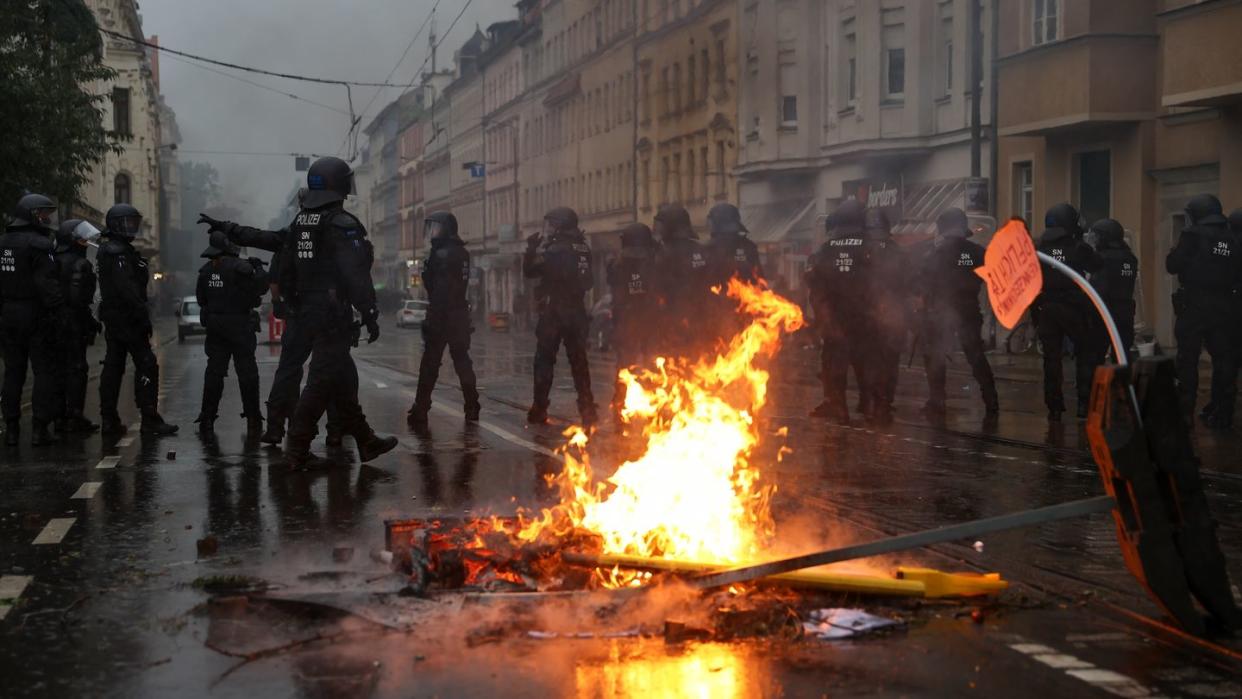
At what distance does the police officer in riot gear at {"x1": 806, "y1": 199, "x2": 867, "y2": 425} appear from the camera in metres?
14.0

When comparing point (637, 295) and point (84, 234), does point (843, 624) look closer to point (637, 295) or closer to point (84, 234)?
point (637, 295)

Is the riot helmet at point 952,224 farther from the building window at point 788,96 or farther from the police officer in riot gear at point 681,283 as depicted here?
the building window at point 788,96

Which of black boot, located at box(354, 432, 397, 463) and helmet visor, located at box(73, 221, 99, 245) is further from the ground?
helmet visor, located at box(73, 221, 99, 245)

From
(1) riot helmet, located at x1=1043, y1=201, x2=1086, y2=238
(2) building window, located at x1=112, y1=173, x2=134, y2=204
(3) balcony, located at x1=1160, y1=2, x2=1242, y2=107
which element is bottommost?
(1) riot helmet, located at x1=1043, y1=201, x2=1086, y2=238

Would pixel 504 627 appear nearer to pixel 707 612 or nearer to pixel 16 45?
pixel 707 612

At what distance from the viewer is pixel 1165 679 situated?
4.84 metres

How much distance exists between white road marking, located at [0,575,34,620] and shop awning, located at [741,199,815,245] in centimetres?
3466

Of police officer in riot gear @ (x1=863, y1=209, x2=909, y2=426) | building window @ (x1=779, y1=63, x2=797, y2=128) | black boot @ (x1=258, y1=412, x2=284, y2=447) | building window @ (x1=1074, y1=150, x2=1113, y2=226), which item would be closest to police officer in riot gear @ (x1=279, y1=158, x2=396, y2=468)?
black boot @ (x1=258, y1=412, x2=284, y2=447)

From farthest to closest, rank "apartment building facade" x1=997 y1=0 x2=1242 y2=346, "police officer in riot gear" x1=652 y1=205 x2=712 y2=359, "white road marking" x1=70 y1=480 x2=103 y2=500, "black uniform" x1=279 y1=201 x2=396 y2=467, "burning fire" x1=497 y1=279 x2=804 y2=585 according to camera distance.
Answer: "apartment building facade" x1=997 y1=0 x2=1242 y2=346 < "police officer in riot gear" x1=652 y1=205 x2=712 y2=359 < "black uniform" x1=279 y1=201 x2=396 y2=467 < "white road marking" x1=70 y1=480 x2=103 y2=500 < "burning fire" x1=497 y1=279 x2=804 y2=585

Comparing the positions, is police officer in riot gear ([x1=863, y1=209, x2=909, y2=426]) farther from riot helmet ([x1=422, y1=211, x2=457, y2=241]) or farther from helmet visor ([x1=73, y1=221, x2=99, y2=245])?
helmet visor ([x1=73, y1=221, x2=99, y2=245])

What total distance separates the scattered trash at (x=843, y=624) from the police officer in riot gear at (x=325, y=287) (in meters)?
5.16

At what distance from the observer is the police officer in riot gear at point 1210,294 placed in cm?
1345

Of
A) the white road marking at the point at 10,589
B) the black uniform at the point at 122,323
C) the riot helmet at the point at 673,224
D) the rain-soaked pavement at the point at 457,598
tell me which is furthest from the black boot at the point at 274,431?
the white road marking at the point at 10,589

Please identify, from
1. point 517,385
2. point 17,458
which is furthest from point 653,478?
point 517,385
